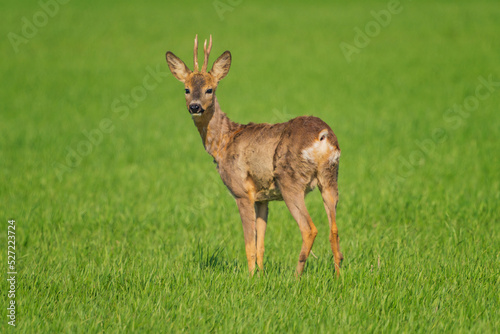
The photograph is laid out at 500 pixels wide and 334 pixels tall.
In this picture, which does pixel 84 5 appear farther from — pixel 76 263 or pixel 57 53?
pixel 76 263

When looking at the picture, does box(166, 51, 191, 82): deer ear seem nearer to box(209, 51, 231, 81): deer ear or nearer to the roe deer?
the roe deer

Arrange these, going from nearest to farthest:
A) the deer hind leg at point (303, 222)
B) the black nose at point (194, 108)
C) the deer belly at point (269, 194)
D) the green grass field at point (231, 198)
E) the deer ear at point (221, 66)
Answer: the green grass field at point (231, 198) → the deer hind leg at point (303, 222) → the black nose at point (194, 108) → the deer belly at point (269, 194) → the deer ear at point (221, 66)

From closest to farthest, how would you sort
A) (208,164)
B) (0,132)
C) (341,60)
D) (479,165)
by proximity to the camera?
(479,165) → (208,164) → (0,132) → (341,60)

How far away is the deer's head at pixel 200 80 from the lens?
6031 mm

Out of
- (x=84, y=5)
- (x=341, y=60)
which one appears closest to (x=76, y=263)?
(x=341, y=60)

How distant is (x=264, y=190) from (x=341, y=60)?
21309 millimetres

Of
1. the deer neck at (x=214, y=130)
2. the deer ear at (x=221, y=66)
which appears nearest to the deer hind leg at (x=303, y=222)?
the deer neck at (x=214, y=130)

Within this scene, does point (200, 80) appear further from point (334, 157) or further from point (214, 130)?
point (334, 157)

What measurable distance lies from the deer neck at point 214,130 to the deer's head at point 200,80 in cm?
9

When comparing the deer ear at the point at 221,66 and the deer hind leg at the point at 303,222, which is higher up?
the deer ear at the point at 221,66

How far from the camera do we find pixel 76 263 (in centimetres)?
675

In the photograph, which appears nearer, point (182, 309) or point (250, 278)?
point (182, 309)

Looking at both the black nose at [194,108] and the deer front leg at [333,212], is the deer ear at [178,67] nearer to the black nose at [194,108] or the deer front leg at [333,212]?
the black nose at [194,108]

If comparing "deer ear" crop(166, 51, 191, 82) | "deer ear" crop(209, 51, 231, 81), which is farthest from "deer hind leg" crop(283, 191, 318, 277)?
"deer ear" crop(166, 51, 191, 82)
